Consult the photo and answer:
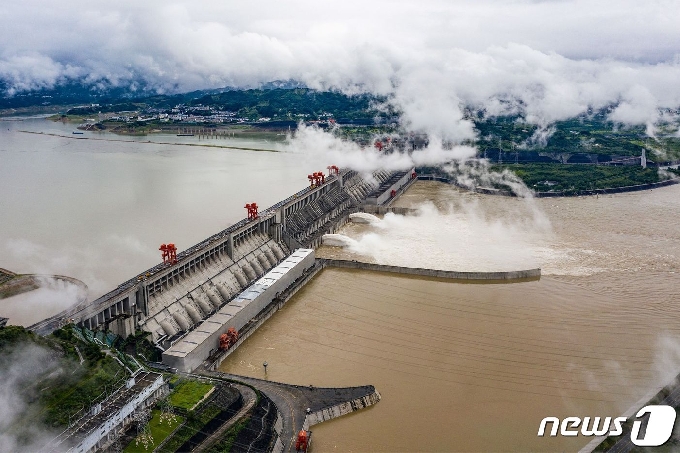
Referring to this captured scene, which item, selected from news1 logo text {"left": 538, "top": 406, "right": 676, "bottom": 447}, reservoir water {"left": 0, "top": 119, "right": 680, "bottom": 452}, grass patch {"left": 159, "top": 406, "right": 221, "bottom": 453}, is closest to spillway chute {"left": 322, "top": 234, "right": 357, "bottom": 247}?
→ reservoir water {"left": 0, "top": 119, "right": 680, "bottom": 452}

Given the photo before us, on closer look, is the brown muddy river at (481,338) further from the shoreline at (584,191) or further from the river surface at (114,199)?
the shoreline at (584,191)

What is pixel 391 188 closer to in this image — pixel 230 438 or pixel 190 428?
pixel 230 438

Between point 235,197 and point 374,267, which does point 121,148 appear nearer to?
point 235,197

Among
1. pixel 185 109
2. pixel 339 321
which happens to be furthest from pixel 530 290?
pixel 185 109

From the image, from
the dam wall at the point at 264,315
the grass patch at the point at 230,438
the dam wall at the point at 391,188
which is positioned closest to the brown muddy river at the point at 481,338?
the dam wall at the point at 264,315

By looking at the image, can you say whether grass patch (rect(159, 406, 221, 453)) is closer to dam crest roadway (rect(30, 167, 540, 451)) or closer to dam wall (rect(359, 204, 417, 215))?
dam crest roadway (rect(30, 167, 540, 451))

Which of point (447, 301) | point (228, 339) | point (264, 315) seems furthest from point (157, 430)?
point (447, 301)
